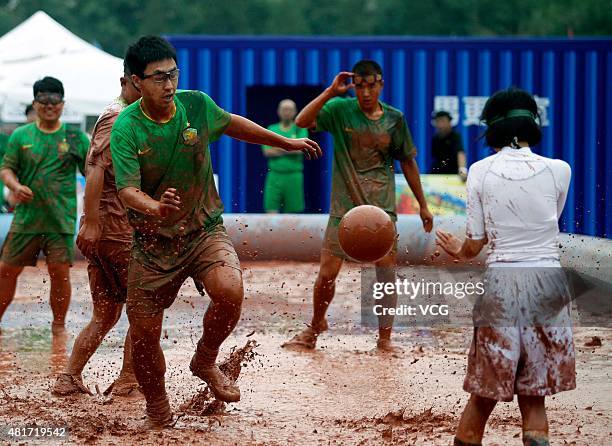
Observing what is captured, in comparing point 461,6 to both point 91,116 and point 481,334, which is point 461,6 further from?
point 481,334

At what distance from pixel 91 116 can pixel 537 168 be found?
15014 millimetres

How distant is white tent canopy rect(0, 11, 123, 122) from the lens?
62.3 feet

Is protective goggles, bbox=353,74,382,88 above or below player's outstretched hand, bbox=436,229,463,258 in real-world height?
above

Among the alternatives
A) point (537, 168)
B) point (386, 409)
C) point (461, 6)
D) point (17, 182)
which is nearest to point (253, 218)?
point (17, 182)

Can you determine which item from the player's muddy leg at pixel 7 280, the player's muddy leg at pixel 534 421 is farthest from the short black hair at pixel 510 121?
the player's muddy leg at pixel 7 280

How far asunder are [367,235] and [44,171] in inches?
141

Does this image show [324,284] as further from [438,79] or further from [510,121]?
[438,79]

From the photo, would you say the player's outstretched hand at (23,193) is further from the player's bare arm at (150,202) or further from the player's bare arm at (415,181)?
the player's bare arm at (150,202)

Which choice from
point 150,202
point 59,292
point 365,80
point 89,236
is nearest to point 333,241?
point 365,80

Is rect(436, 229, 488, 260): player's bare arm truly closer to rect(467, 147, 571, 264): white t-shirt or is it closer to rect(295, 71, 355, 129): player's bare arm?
rect(467, 147, 571, 264): white t-shirt

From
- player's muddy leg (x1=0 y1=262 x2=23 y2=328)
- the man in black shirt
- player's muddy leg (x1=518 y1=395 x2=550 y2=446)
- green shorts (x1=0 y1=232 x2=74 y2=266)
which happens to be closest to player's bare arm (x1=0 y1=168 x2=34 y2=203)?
green shorts (x1=0 y1=232 x2=74 y2=266)

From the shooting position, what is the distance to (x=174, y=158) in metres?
6.06

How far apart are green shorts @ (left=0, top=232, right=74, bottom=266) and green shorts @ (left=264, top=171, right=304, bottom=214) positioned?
7587 millimetres

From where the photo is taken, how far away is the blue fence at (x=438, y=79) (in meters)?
18.4
